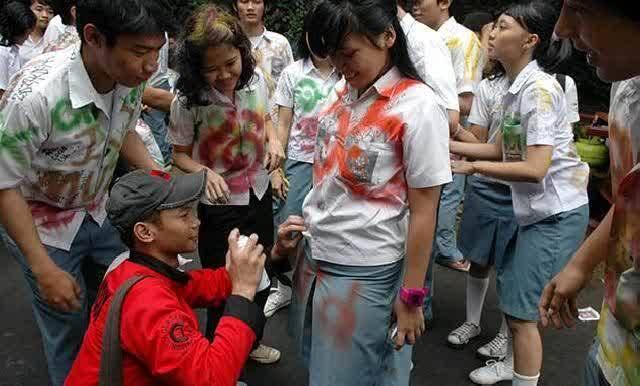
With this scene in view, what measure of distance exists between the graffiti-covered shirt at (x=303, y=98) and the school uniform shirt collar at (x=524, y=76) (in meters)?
1.27

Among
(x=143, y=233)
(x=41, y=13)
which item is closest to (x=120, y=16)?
(x=143, y=233)

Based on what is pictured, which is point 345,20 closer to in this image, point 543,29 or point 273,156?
point 273,156

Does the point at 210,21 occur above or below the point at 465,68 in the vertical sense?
above

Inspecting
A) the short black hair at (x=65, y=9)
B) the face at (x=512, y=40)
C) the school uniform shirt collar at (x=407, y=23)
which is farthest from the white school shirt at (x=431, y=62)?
the short black hair at (x=65, y=9)

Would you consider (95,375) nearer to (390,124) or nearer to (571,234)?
(390,124)

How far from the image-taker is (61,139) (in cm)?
201

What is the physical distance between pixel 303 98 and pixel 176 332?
2.24 meters

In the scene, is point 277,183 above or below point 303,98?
below

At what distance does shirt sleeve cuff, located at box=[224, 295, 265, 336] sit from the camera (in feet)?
5.63

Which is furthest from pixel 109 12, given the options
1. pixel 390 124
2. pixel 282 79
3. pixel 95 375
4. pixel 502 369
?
pixel 502 369

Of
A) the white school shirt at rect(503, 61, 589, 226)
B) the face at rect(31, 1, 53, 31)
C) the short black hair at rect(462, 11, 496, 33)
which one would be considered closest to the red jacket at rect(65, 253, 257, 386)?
the white school shirt at rect(503, 61, 589, 226)

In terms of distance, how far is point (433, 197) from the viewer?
1.86 metres

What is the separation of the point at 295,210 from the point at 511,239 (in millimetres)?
1392

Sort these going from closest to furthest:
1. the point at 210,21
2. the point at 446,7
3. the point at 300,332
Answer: the point at 300,332 → the point at 210,21 → the point at 446,7
